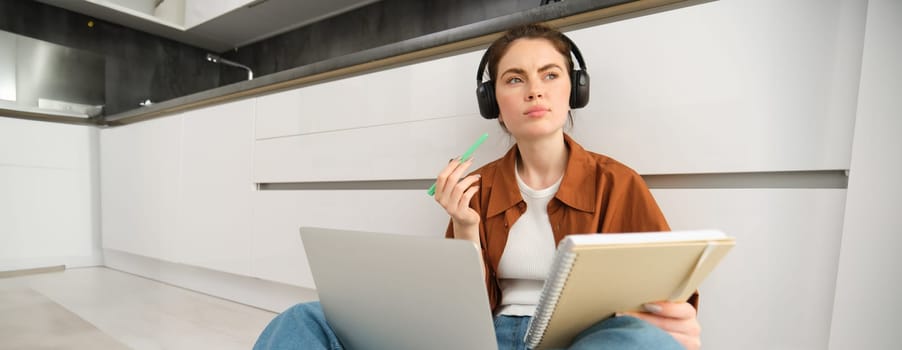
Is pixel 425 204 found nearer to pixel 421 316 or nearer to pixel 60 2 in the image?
pixel 421 316

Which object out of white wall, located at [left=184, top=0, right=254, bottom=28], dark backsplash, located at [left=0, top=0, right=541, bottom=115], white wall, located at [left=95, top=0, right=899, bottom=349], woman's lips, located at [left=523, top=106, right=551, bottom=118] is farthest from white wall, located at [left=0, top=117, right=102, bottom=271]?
woman's lips, located at [left=523, top=106, right=551, bottom=118]

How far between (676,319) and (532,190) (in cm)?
31

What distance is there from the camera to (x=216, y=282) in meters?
1.91

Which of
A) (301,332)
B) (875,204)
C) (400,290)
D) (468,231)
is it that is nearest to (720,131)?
(875,204)

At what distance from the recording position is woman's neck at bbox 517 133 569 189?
78cm

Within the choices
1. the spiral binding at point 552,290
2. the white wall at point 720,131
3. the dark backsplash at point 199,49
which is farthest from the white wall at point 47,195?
the spiral binding at point 552,290

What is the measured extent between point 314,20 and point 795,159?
2.27 meters

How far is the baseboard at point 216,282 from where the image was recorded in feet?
5.31

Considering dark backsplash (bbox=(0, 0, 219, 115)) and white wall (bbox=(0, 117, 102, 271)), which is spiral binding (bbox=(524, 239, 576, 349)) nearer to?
white wall (bbox=(0, 117, 102, 271))

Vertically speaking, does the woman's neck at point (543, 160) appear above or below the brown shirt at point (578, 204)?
above

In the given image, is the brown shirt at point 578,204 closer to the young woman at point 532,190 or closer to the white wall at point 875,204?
the young woman at point 532,190

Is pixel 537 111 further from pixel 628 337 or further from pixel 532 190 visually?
pixel 628 337

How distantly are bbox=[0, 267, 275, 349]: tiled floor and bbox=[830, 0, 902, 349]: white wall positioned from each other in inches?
54.0

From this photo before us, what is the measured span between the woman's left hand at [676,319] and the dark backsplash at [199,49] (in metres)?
1.35
